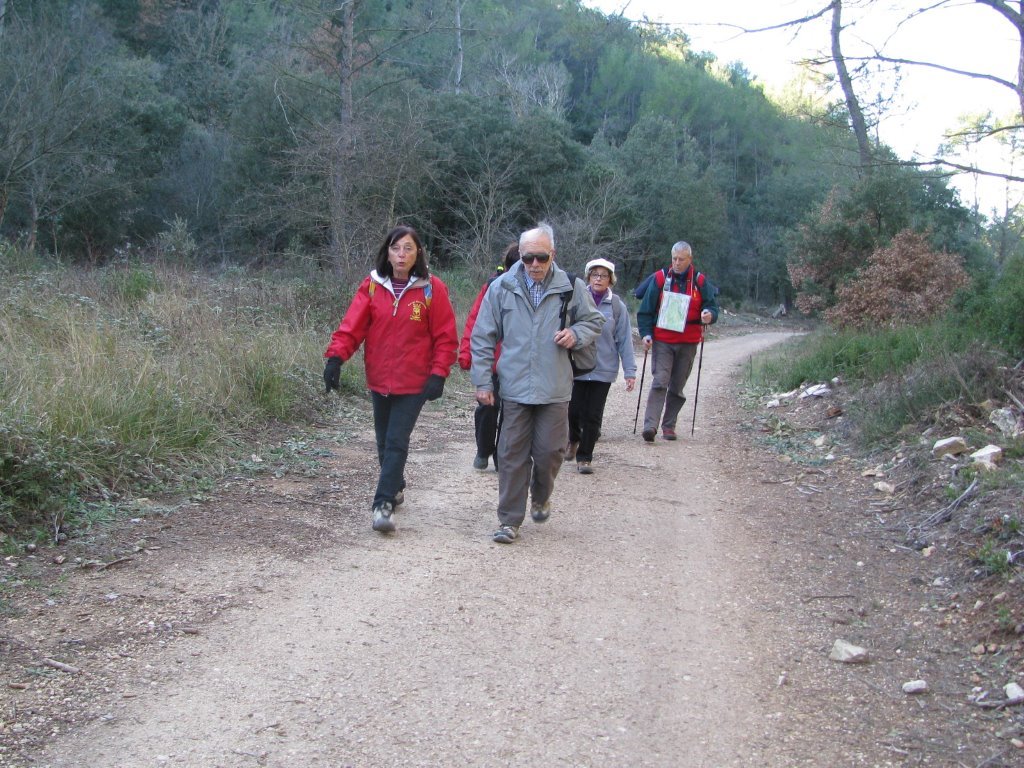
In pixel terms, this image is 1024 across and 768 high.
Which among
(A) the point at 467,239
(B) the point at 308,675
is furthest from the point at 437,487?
(A) the point at 467,239

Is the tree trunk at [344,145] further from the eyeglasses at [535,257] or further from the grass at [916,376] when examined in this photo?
the eyeglasses at [535,257]

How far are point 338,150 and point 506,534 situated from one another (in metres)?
13.8

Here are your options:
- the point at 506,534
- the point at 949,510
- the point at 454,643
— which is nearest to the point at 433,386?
the point at 506,534

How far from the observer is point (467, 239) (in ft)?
92.3

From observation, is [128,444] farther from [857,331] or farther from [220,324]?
[857,331]

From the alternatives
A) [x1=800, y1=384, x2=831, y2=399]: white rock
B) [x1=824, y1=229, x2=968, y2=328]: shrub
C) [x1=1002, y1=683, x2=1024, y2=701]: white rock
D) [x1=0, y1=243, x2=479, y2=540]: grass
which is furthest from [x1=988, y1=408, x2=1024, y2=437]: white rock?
[x1=824, y1=229, x2=968, y2=328]: shrub

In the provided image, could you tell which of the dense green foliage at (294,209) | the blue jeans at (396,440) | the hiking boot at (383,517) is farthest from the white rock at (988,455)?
the hiking boot at (383,517)

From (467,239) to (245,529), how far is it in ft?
74.0

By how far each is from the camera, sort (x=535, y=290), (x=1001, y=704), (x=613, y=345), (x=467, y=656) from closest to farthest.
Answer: (x=1001, y=704), (x=467, y=656), (x=535, y=290), (x=613, y=345)

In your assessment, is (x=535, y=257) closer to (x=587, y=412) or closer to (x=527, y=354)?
(x=527, y=354)

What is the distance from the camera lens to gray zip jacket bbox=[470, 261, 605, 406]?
6.09 m

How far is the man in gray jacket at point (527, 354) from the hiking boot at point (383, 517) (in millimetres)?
684

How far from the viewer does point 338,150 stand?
1836 centimetres

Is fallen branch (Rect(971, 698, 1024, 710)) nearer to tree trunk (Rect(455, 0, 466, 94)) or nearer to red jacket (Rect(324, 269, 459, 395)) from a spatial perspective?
red jacket (Rect(324, 269, 459, 395))
